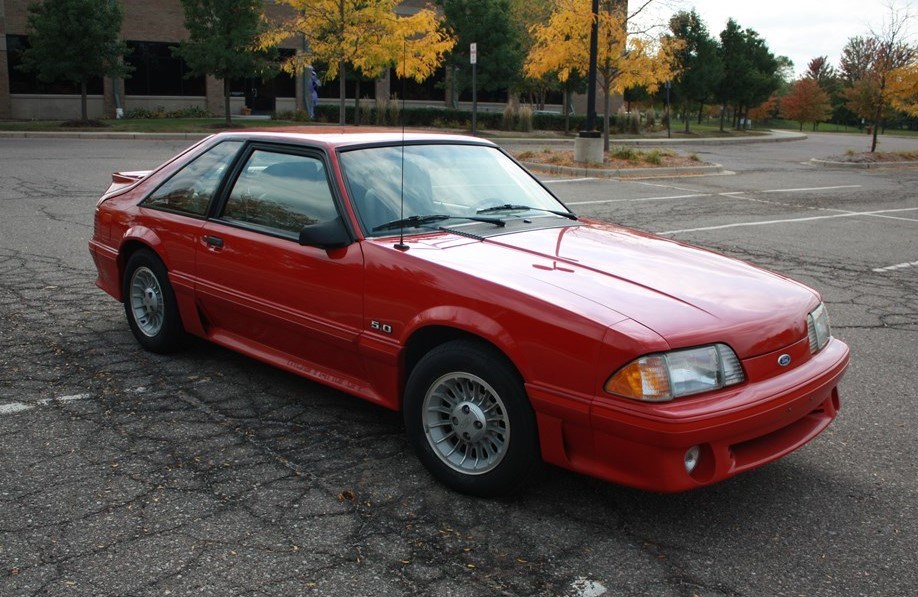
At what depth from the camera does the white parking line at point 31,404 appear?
180 inches

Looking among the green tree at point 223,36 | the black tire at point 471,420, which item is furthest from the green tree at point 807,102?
the black tire at point 471,420

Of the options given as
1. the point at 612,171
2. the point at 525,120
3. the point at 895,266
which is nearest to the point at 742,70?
the point at 525,120

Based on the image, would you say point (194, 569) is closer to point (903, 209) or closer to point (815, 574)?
point (815, 574)

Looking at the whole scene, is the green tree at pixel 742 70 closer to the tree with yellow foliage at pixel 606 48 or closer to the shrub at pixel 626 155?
the tree with yellow foliage at pixel 606 48

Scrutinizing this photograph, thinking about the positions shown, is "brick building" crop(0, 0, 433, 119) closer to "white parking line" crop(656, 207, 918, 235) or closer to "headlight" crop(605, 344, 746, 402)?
"white parking line" crop(656, 207, 918, 235)

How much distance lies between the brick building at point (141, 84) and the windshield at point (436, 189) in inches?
1234

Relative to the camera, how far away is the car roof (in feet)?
15.2

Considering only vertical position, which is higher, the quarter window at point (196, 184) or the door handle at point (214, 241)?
the quarter window at point (196, 184)

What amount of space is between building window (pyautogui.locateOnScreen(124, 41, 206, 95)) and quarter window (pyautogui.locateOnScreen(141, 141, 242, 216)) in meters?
32.7

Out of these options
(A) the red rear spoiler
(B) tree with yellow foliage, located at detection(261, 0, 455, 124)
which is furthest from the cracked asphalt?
(B) tree with yellow foliage, located at detection(261, 0, 455, 124)

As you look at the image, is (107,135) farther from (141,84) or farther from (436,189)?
(436,189)

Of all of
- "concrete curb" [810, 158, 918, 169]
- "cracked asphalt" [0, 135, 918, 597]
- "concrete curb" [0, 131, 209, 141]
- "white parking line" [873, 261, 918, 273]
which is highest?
"concrete curb" [0, 131, 209, 141]

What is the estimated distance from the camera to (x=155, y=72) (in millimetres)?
36406

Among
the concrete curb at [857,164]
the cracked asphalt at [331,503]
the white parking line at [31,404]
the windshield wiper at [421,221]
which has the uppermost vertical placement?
the windshield wiper at [421,221]
